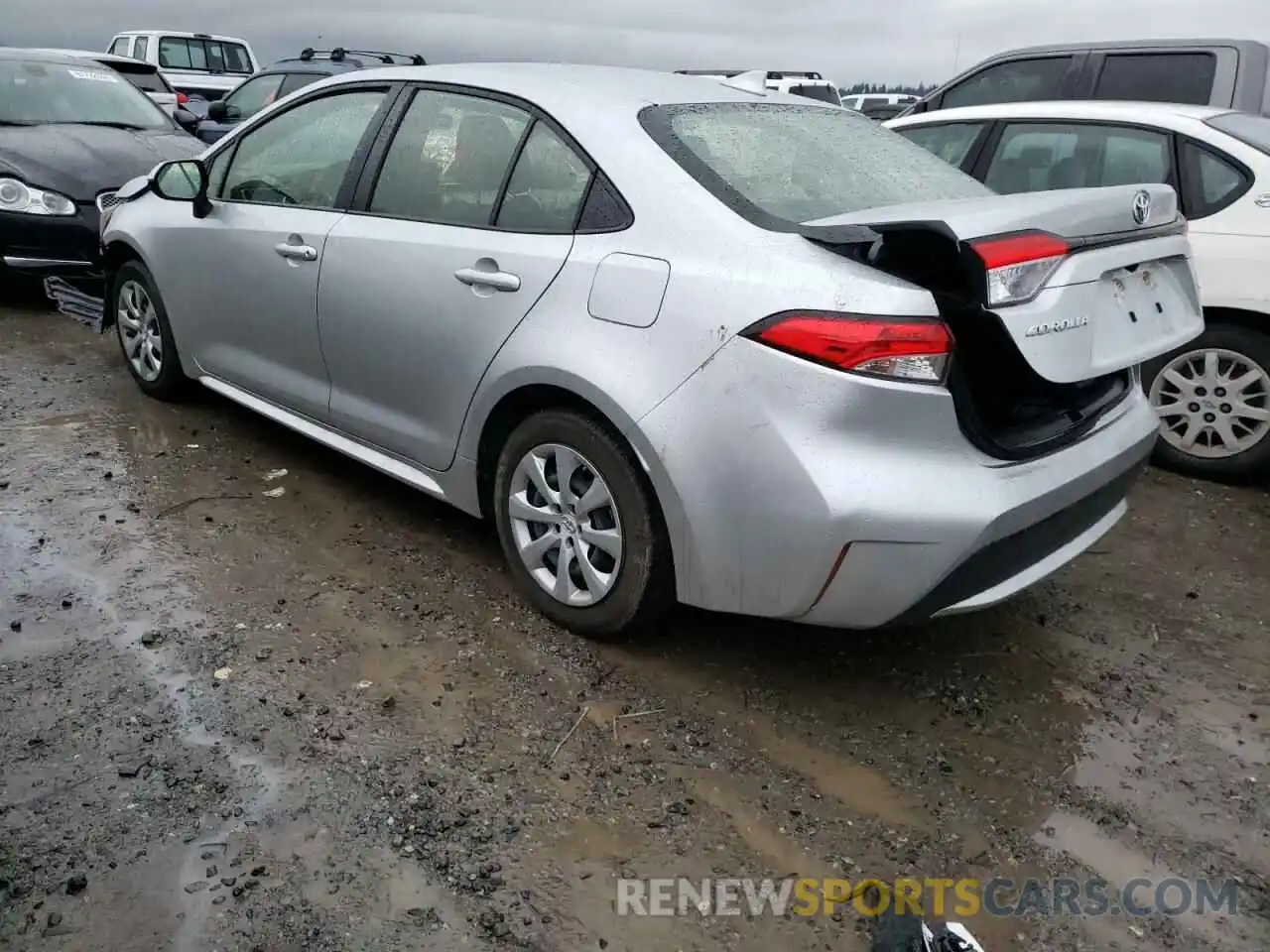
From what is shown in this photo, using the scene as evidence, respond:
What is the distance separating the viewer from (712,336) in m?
2.65

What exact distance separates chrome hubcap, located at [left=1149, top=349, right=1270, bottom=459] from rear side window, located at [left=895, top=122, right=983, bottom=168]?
1660 millimetres

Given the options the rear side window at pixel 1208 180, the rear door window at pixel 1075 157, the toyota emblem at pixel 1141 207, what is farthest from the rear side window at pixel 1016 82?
the toyota emblem at pixel 1141 207

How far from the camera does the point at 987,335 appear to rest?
2.52m

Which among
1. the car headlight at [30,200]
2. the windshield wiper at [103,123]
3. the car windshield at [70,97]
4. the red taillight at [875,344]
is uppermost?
the red taillight at [875,344]

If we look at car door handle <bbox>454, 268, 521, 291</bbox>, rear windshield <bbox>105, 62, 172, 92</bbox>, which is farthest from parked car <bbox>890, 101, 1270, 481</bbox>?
rear windshield <bbox>105, 62, 172, 92</bbox>

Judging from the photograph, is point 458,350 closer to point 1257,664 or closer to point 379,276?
point 379,276

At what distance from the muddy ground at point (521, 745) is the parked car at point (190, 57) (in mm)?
16374

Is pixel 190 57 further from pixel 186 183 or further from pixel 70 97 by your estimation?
pixel 186 183

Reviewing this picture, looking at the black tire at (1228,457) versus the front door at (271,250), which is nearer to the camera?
the front door at (271,250)

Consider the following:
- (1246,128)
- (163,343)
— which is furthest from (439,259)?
(1246,128)

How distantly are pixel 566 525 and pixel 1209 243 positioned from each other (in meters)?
3.26

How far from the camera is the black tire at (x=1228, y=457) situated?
4.56 m

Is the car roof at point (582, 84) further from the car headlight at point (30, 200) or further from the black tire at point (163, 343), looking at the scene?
the car headlight at point (30, 200)

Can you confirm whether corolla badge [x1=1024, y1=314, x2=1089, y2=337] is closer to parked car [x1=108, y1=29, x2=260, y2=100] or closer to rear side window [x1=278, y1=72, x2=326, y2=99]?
rear side window [x1=278, y1=72, x2=326, y2=99]
